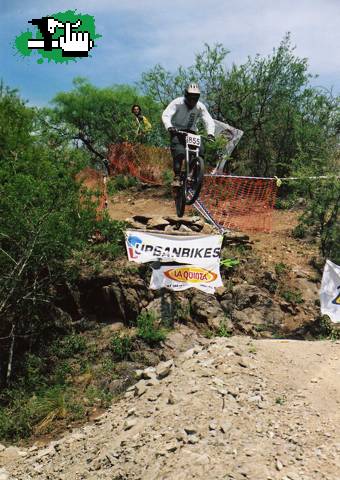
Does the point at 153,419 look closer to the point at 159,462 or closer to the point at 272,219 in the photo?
the point at 159,462

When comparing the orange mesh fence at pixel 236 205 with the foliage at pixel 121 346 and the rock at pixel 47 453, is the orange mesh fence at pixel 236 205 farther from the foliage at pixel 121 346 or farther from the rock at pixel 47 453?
the rock at pixel 47 453

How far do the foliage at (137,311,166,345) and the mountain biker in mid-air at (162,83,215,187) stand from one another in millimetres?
2988

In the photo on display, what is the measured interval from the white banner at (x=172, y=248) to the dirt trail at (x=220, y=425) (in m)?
2.64

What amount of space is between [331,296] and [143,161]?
10340mm

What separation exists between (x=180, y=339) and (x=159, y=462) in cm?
466

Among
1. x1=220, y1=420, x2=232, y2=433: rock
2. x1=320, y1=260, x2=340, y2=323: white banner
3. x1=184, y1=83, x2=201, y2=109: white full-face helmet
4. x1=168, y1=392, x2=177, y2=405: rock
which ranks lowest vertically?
x1=168, y1=392, x2=177, y2=405: rock

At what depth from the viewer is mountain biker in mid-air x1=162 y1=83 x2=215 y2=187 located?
9.17 metres

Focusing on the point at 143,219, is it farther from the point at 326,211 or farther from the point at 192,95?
the point at 192,95

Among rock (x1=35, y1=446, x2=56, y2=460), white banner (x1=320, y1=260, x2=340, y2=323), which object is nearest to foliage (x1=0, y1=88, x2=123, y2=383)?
rock (x1=35, y1=446, x2=56, y2=460)

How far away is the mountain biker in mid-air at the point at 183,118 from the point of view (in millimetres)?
9172

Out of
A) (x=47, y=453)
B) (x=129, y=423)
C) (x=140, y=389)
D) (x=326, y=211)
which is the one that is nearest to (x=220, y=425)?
(x=129, y=423)

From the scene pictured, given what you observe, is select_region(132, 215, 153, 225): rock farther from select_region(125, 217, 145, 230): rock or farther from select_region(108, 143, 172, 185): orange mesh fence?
select_region(108, 143, 172, 185): orange mesh fence

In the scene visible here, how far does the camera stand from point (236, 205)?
14.5m

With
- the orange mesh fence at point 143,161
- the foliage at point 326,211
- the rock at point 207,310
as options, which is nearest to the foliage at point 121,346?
the rock at point 207,310
